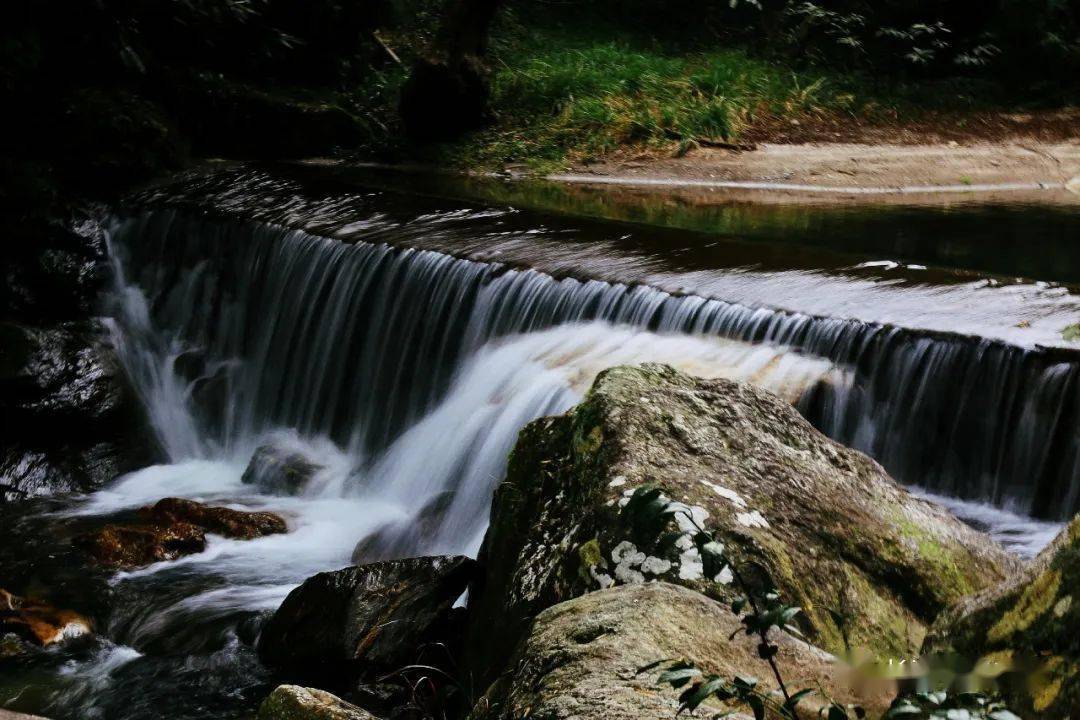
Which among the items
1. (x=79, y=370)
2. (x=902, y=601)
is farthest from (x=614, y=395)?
(x=79, y=370)

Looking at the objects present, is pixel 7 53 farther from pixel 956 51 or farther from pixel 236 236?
pixel 956 51

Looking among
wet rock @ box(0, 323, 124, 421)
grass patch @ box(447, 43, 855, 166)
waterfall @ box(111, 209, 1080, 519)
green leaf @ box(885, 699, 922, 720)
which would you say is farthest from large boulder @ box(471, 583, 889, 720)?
grass patch @ box(447, 43, 855, 166)

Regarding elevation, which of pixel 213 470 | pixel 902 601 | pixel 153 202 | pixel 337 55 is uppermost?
pixel 337 55

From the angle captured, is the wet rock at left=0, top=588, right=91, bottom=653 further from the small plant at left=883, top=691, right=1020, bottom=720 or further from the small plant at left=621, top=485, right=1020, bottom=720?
the small plant at left=883, top=691, right=1020, bottom=720

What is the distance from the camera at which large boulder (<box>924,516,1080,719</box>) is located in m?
1.93

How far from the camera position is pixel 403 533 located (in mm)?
6105

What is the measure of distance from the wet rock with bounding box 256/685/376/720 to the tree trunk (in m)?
10.3

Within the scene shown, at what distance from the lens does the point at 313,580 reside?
16.0 feet

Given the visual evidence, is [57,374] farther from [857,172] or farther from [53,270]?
[857,172]

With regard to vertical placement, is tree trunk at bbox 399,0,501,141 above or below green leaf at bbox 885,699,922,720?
above

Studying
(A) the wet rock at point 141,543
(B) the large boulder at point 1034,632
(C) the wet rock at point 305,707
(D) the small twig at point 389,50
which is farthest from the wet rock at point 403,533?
(D) the small twig at point 389,50

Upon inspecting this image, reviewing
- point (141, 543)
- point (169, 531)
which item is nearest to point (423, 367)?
point (169, 531)

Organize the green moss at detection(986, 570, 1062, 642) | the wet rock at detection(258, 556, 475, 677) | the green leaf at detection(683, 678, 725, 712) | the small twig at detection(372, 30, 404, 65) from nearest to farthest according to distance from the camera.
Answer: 1. the green leaf at detection(683, 678, 725, 712)
2. the green moss at detection(986, 570, 1062, 642)
3. the wet rock at detection(258, 556, 475, 677)
4. the small twig at detection(372, 30, 404, 65)

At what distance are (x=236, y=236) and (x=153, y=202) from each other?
3.92 feet
